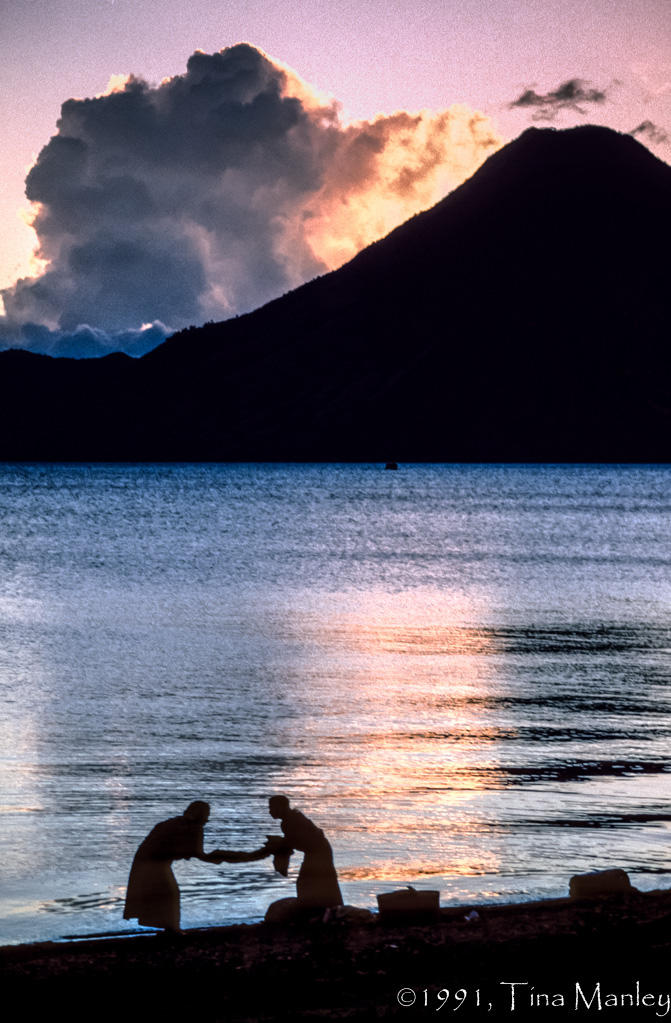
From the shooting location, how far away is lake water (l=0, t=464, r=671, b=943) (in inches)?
494

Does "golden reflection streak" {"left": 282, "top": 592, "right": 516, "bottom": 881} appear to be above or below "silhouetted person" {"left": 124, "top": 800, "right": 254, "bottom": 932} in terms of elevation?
below

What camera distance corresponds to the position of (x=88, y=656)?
3002cm

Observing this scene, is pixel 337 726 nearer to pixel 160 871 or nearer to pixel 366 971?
pixel 160 871

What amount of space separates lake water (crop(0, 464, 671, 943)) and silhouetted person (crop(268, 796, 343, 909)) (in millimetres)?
1461

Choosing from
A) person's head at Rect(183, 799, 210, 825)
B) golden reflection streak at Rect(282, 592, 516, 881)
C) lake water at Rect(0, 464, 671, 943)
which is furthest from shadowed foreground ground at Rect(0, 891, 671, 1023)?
golden reflection streak at Rect(282, 592, 516, 881)

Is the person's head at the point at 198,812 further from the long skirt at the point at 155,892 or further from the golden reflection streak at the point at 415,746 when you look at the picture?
the golden reflection streak at the point at 415,746

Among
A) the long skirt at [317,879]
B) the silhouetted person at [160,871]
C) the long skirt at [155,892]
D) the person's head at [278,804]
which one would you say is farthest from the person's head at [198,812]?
the long skirt at [317,879]

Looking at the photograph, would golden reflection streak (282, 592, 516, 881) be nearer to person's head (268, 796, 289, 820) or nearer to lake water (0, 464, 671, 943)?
lake water (0, 464, 671, 943)

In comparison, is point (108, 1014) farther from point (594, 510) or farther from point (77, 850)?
point (594, 510)

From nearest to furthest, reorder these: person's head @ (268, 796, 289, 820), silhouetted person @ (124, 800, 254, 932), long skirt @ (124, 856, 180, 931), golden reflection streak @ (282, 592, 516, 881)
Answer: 1. person's head @ (268, 796, 289, 820)
2. silhouetted person @ (124, 800, 254, 932)
3. long skirt @ (124, 856, 180, 931)
4. golden reflection streak @ (282, 592, 516, 881)

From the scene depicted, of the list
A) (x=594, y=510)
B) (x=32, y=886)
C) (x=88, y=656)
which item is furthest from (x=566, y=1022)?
(x=594, y=510)

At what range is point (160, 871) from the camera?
9648 mm

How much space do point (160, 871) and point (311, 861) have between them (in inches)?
43.1

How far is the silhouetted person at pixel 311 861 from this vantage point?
31.7 ft
